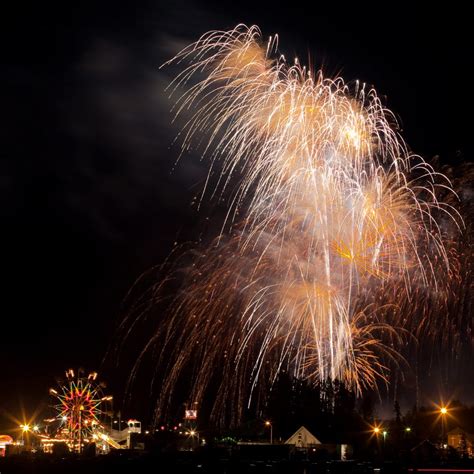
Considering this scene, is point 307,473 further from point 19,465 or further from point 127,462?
point 19,465

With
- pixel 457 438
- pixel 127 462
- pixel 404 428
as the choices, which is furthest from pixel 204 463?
pixel 457 438

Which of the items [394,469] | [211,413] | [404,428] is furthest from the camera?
[211,413]

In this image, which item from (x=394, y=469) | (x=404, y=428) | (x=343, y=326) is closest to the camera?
(x=394, y=469)

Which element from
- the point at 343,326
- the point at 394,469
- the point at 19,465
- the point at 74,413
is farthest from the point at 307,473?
the point at 74,413

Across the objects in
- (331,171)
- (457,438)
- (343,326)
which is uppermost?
(331,171)

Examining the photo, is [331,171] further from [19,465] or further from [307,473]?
[19,465]

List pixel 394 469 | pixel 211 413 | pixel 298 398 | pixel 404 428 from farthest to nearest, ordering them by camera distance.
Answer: pixel 211 413, pixel 404 428, pixel 298 398, pixel 394 469

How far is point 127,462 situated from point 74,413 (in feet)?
78.3

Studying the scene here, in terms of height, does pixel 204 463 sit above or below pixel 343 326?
below

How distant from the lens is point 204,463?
31.1m

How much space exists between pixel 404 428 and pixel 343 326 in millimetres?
51103

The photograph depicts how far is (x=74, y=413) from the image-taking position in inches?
2066

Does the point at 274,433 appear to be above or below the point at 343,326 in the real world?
below

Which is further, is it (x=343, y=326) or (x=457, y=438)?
(x=457, y=438)
